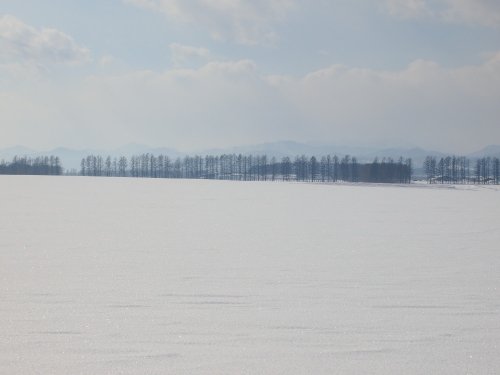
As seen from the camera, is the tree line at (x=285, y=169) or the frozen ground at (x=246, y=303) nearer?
the frozen ground at (x=246, y=303)

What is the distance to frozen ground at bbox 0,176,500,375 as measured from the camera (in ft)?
13.3

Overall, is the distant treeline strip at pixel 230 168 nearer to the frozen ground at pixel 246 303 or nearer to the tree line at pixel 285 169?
the tree line at pixel 285 169

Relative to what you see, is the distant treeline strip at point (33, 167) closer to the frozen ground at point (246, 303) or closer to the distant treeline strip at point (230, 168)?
the distant treeline strip at point (230, 168)

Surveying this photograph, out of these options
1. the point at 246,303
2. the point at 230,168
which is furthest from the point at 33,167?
the point at 246,303

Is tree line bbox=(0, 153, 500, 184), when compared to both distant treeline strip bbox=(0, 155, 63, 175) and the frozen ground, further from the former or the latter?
the frozen ground

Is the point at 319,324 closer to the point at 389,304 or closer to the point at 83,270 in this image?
the point at 389,304

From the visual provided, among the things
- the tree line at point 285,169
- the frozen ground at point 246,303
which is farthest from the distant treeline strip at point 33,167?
the frozen ground at point 246,303

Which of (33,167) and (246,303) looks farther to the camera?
(33,167)

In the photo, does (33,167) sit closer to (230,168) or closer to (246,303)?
(230,168)

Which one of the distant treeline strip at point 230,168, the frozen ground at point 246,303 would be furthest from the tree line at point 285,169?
the frozen ground at point 246,303

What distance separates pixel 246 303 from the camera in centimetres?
570

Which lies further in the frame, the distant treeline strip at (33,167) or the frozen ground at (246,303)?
the distant treeline strip at (33,167)

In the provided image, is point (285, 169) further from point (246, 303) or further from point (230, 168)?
point (246, 303)

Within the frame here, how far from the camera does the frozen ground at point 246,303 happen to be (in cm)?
407
